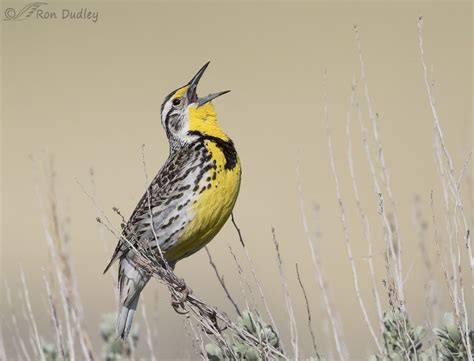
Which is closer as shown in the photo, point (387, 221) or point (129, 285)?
point (387, 221)

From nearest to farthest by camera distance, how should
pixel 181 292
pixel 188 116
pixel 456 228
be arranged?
1. pixel 456 228
2. pixel 181 292
3. pixel 188 116

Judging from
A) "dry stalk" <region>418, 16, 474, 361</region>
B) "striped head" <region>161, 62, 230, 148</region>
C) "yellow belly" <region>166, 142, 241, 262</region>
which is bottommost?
"dry stalk" <region>418, 16, 474, 361</region>

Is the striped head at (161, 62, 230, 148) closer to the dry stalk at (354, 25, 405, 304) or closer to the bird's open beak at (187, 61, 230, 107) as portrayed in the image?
the bird's open beak at (187, 61, 230, 107)

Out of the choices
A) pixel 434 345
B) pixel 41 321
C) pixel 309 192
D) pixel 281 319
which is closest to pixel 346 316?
pixel 281 319

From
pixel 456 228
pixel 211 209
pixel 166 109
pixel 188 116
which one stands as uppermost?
pixel 166 109

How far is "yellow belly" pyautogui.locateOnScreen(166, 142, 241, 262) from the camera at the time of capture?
4438mm

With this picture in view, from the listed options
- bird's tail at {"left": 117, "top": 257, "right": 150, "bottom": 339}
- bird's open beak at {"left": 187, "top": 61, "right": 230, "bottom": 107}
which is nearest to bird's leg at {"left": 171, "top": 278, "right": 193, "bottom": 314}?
bird's tail at {"left": 117, "top": 257, "right": 150, "bottom": 339}

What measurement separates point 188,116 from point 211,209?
78 centimetres

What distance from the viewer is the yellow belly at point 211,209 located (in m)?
4.44

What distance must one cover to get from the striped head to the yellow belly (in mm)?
386

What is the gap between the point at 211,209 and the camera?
4.43 metres

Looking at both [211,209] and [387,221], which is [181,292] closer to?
[211,209]

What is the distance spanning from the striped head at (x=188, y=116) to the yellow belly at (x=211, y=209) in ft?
1.27

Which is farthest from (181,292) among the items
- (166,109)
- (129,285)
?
(166,109)
